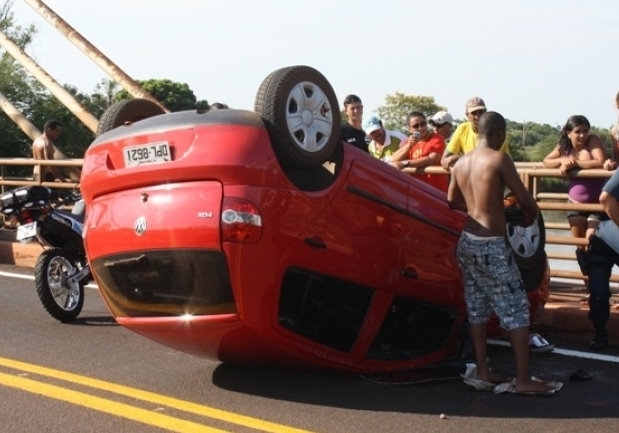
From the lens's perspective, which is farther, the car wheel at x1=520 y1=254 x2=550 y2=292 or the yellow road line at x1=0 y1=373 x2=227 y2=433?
the car wheel at x1=520 y1=254 x2=550 y2=292

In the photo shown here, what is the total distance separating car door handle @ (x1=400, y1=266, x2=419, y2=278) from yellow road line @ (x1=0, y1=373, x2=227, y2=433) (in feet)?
5.15

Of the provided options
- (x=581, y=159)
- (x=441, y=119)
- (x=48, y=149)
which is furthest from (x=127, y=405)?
(x=48, y=149)

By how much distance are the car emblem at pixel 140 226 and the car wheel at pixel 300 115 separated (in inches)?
32.3

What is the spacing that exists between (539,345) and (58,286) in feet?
Answer: 13.7

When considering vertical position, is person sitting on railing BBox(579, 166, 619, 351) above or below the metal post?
below

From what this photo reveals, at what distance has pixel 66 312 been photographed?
859 cm

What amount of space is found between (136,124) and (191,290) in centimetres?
105

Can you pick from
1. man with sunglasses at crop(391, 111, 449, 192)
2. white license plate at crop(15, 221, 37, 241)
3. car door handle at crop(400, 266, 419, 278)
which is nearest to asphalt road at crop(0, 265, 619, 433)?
car door handle at crop(400, 266, 419, 278)

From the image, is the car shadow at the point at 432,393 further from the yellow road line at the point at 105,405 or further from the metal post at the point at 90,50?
the metal post at the point at 90,50

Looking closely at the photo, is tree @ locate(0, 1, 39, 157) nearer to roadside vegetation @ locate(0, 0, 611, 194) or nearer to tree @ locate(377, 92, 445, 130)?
roadside vegetation @ locate(0, 0, 611, 194)

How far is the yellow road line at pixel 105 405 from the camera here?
518 centimetres

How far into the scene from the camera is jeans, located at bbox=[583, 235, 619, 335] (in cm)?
695

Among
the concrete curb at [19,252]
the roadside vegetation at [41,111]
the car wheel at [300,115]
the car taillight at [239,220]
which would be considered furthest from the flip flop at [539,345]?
the roadside vegetation at [41,111]

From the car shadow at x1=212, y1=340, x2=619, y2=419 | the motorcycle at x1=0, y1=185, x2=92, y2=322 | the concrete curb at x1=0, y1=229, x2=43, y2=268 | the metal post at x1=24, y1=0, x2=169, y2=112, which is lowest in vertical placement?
the concrete curb at x1=0, y1=229, x2=43, y2=268
